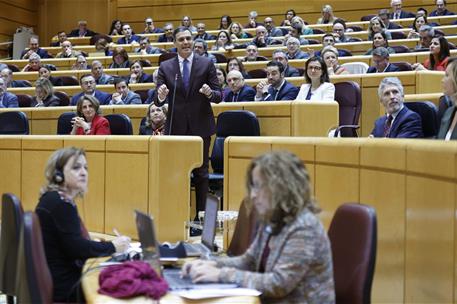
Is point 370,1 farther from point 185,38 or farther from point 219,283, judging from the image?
point 219,283

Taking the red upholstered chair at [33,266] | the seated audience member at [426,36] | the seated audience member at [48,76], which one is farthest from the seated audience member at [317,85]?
the seated audience member at [48,76]

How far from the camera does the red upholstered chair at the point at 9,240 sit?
9.55ft

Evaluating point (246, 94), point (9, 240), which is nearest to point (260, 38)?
point (246, 94)

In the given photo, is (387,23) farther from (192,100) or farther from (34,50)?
(192,100)

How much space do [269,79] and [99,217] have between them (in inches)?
94.5

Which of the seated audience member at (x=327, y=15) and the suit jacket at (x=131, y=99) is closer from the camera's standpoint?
the suit jacket at (x=131, y=99)

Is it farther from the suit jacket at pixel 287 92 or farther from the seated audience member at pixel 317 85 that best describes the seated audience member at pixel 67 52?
the seated audience member at pixel 317 85

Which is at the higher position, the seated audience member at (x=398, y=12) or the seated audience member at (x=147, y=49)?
the seated audience member at (x=398, y=12)

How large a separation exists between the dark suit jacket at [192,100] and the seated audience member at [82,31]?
10.1m

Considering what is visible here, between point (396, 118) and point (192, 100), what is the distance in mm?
1499

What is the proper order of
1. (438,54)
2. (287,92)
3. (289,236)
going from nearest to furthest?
(289,236), (287,92), (438,54)

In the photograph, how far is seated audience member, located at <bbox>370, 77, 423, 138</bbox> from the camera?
434cm

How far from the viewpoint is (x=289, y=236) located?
2094 millimetres

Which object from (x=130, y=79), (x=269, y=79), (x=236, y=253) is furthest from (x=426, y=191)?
(x=130, y=79)
